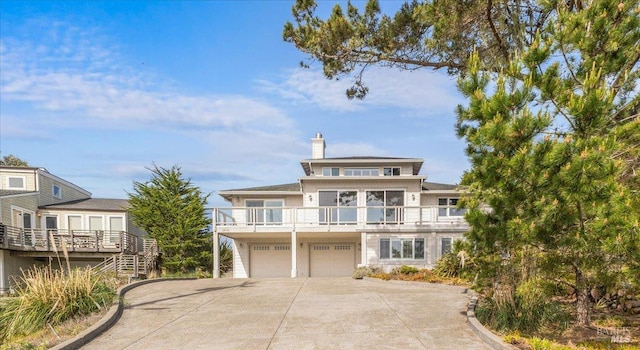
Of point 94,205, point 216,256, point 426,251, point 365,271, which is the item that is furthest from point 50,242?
point 426,251

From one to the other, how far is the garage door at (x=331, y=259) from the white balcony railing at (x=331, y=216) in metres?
2.20

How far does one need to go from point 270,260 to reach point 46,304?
46.7ft

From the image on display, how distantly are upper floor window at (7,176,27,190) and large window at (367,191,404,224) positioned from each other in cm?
2163

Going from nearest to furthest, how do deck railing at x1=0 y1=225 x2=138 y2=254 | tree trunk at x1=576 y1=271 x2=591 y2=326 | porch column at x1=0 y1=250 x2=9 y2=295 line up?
1. tree trunk at x1=576 y1=271 x2=591 y2=326
2. porch column at x1=0 y1=250 x2=9 y2=295
3. deck railing at x1=0 y1=225 x2=138 y2=254

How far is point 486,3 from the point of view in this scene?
851 cm

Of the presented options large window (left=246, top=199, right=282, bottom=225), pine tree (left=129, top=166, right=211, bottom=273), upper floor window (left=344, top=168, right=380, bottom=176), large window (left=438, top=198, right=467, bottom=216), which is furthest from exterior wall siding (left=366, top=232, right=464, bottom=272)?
pine tree (left=129, top=166, right=211, bottom=273)

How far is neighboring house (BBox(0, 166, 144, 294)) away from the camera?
62.6 feet

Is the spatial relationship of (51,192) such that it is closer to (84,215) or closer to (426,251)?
(84,215)

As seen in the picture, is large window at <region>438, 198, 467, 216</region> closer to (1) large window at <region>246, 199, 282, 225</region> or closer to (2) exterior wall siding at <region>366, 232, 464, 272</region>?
(2) exterior wall siding at <region>366, 232, 464, 272</region>

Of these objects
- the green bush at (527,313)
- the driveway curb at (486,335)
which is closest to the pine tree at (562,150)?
the green bush at (527,313)

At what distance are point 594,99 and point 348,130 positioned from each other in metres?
14.3

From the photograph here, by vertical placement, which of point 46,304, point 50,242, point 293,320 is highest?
point 46,304

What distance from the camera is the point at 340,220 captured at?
741 inches

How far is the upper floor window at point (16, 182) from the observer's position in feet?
73.2
